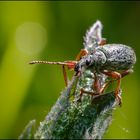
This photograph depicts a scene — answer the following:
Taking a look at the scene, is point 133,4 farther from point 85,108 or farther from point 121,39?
point 85,108

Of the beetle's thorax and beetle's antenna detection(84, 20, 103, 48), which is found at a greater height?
beetle's antenna detection(84, 20, 103, 48)

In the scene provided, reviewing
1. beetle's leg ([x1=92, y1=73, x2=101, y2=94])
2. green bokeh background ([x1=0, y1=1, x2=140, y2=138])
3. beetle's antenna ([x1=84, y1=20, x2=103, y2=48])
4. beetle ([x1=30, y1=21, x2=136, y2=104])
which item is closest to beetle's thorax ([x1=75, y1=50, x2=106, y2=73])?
beetle ([x1=30, y1=21, x2=136, y2=104])

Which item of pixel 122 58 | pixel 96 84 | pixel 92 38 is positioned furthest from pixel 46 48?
pixel 96 84

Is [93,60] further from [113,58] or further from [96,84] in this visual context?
[96,84]

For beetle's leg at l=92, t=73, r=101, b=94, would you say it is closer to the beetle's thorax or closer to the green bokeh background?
the beetle's thorax

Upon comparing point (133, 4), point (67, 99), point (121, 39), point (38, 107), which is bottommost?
point (38, 107)

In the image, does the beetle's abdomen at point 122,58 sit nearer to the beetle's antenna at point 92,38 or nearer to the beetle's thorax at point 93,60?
Answer: the beetle's thorax at point 93,60

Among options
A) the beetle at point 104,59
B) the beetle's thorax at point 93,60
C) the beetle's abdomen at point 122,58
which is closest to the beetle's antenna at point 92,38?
the beetle at point 104,59

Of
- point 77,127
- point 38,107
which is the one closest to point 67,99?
point 77,127

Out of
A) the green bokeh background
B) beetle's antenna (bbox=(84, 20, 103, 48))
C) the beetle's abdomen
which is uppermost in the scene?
beetle's antenna (bbox=(84, 20, 103, 48))
